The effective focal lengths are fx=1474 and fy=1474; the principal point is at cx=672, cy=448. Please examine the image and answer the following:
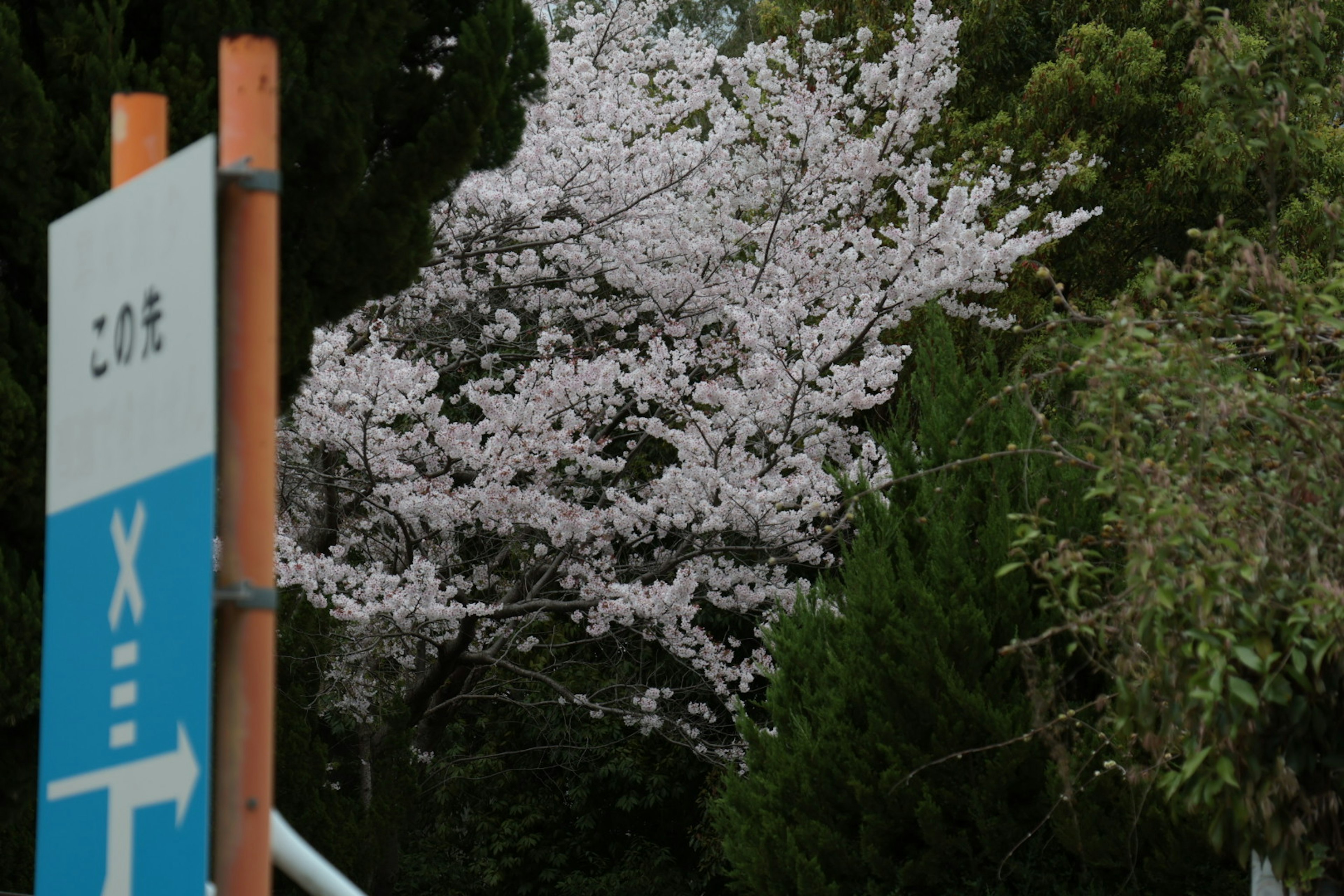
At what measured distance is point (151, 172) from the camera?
1155mm

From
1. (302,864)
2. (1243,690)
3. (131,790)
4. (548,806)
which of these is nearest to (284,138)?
(1243,690)

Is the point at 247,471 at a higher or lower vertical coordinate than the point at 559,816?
lower

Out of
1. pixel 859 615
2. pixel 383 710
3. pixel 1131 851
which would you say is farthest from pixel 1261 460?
pixel 383 710

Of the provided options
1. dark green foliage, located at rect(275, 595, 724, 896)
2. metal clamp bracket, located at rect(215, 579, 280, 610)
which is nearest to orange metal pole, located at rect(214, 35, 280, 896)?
metal clamp bracket, located at rect(215, 579, 280, 610)

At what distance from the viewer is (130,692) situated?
3.65 ft

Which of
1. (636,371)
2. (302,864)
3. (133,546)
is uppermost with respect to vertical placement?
(636,371)

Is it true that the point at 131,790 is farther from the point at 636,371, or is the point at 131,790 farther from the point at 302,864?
the point at 636,371

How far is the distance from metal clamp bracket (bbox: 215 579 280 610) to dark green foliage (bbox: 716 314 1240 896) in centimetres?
514

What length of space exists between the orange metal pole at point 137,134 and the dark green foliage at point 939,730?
4991mm

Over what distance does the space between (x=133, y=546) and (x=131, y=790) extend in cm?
18

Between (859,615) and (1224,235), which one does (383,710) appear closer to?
(859,615)

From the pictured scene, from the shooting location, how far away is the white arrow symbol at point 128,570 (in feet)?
3.66

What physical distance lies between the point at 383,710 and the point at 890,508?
3698mm

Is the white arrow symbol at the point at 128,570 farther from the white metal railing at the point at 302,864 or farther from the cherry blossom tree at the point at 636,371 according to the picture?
the cherry blossom tree at the point at 636,371
